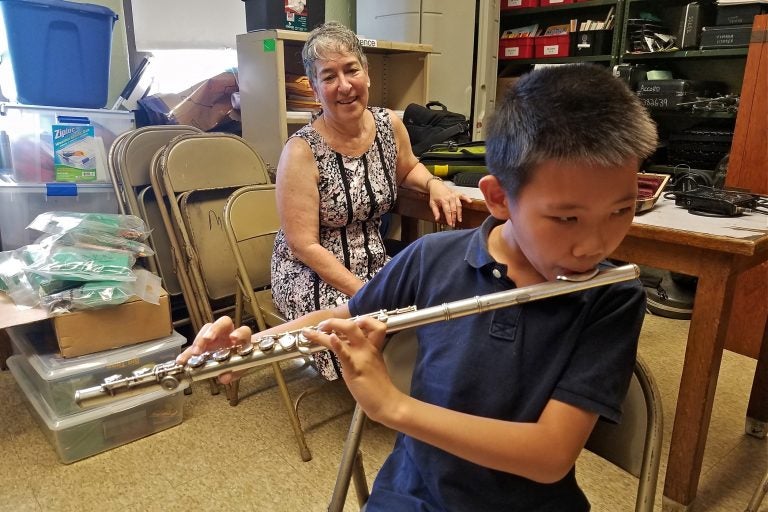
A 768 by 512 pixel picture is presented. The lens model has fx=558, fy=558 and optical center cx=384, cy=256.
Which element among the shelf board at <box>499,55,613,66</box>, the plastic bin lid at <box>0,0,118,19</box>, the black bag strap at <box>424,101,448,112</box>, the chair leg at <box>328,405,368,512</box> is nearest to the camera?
the chair leg at <box>328,405,368,512</box>

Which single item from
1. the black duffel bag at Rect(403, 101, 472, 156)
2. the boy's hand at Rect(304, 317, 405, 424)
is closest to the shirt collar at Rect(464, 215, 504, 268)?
the boy's hand at Rect(304, 317, 405, 424)

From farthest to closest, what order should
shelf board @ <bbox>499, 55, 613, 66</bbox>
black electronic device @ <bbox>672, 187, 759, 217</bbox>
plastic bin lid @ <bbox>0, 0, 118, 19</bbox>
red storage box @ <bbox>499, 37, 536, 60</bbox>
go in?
red storage box @ <bbox>499, 37, 536, 60</bbox> < shelf board @ <bbox>499, 55, 613, 66</bbox> < plastic bin lid @ <bbox>0, 0, 118, 19</bbox> < black electronic device @ <bbox>672, 187, 759, 217</bbox>

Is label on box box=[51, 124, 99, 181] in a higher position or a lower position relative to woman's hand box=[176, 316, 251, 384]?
higher

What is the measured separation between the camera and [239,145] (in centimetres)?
206

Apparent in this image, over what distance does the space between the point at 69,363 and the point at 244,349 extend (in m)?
1.13

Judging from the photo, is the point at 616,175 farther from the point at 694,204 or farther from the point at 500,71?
the point at 500,71

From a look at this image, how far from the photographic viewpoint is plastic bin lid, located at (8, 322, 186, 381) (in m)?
1.53

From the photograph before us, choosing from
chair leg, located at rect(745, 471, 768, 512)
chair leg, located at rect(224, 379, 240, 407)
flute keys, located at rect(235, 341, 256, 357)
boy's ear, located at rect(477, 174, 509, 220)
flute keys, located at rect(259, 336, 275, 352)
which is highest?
boy's ear, located at rect(477, 174, 509, 220)

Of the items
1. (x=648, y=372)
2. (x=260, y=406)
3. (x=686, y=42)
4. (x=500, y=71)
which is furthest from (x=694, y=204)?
(x=500, y=71)

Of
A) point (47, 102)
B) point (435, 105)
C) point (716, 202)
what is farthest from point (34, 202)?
point (716, 202)

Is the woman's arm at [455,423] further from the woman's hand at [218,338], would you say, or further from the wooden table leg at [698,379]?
the wooden table leg at [698,379]

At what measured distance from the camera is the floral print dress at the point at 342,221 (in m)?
1.53

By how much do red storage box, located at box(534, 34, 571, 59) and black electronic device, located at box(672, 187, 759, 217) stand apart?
2.02m

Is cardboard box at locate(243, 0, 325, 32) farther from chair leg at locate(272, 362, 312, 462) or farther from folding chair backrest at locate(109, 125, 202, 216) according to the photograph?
chair leg at locate(272, 362, 312, 462)
